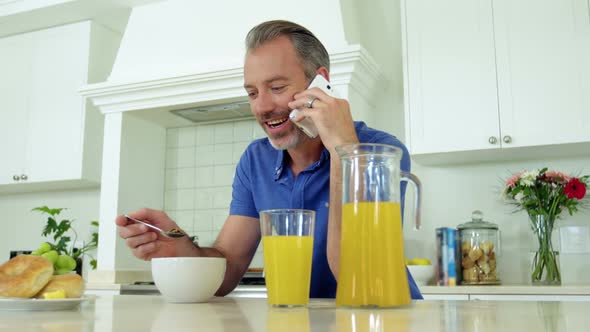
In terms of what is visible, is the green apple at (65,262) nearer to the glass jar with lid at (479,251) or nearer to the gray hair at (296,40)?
the gray hair at (296,40)

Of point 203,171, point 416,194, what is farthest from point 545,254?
point 416,194

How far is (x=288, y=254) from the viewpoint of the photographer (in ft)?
2.73

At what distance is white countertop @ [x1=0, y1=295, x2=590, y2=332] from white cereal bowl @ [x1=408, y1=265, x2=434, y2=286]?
1809 millimetres

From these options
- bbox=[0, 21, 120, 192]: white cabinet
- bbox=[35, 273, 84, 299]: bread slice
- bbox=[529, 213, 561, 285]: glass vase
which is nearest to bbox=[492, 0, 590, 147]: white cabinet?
bbox=[529, 213, 561, 285]: glass vase

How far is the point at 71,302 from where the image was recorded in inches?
32.5

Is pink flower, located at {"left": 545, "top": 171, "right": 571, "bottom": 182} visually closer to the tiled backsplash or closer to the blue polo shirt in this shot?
the blue polo shirt

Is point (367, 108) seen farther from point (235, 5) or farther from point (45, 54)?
point (45, 54)

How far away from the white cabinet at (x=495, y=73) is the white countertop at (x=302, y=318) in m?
1.93

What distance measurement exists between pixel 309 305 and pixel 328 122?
1.09 ft

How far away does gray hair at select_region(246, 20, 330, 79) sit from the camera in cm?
142

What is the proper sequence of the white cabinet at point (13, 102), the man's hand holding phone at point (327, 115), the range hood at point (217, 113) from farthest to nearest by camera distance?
the white cabinet at point (13, 102) < the range hood at point (217, 113) < the man's hand holding phone at point (327, 115)

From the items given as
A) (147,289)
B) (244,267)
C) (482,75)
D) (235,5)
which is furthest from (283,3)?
(244,267)

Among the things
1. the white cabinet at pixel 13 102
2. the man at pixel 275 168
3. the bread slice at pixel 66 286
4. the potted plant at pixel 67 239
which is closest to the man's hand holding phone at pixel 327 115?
the man at pixel 275 168

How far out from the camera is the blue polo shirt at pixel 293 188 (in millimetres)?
1349
